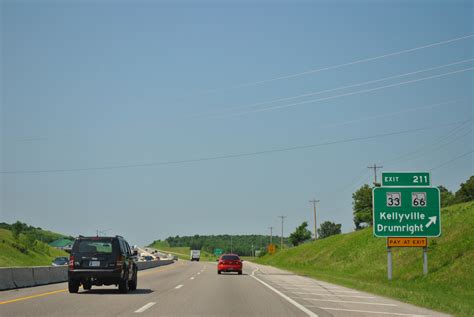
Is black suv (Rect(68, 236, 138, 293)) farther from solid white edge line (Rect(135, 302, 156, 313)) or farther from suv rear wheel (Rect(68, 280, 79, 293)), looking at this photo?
solid white edge line (Rect(135, 302, 156, 313))

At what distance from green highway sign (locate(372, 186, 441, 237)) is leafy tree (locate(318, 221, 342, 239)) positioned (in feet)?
527

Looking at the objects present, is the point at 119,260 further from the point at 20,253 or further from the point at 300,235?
the point at 300,235

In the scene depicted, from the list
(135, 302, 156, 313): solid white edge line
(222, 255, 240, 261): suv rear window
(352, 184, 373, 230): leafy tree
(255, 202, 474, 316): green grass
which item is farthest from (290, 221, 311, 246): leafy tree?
(135, 302, 156, 313): solid white edge line

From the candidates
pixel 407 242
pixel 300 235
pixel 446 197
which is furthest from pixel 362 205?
pixel 407 242

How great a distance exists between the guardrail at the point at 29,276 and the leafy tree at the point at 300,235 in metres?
115

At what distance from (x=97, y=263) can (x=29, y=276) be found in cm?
660

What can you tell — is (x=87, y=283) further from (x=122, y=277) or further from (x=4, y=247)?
(x=4, y=247)

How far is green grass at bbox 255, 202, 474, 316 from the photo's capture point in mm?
21891

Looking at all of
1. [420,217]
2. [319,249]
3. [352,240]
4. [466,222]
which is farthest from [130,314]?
[319,249]

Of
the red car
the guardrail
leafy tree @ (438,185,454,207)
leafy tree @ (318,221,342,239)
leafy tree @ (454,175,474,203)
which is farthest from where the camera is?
leafy tree @ (318,221,342,239)

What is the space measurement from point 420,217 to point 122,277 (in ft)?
55.3

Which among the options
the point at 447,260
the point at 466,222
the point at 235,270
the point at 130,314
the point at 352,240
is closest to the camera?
the point at 130,314

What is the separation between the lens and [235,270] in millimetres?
47000

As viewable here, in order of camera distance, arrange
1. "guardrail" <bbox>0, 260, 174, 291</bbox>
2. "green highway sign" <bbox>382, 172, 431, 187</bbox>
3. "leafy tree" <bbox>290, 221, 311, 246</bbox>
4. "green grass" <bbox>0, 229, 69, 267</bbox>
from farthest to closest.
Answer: "leafy tree" <bbox>290, 221, 311, 246</bbox> → "green grass" <bbox>0, 229, 69, 267</bbox> → "green highway sign" <bbox>382, 172, 431, 187</bbox> → "guardrail" <bbox>0, 260, 174, 291</bbox>
